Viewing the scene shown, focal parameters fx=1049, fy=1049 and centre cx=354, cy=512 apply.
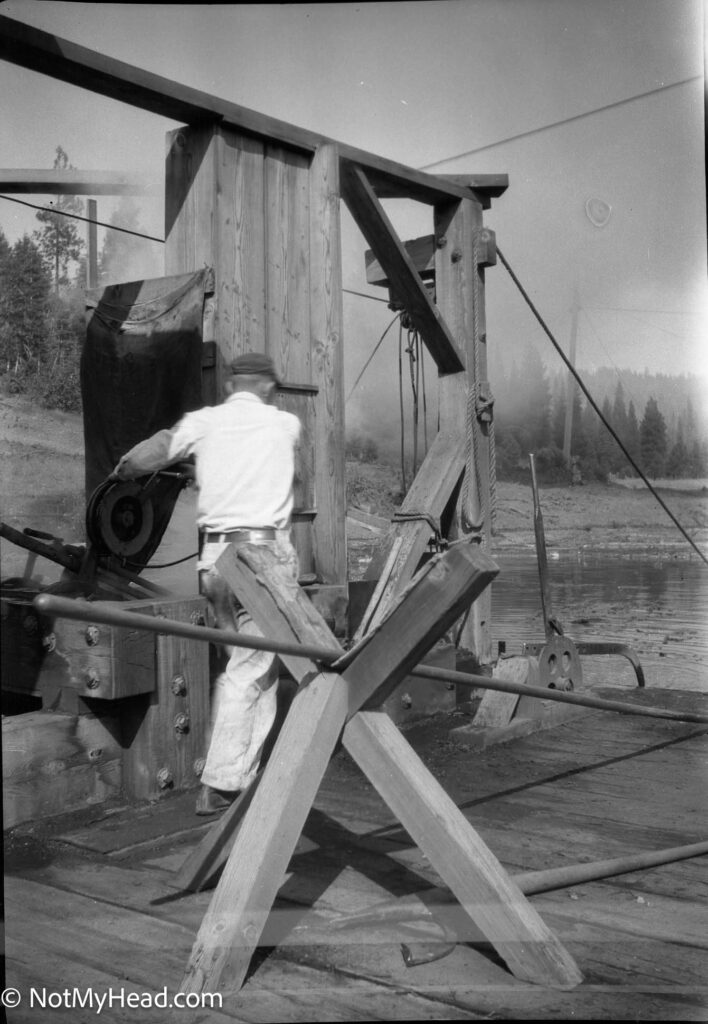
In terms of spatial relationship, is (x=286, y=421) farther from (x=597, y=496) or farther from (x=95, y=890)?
(x=597, y=496)

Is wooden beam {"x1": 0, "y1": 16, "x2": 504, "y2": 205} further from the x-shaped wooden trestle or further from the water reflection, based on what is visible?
the water reflection

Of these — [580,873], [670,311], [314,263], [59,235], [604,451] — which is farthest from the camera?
[604,451]

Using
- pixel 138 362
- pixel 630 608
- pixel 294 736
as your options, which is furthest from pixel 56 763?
pixel 630 608

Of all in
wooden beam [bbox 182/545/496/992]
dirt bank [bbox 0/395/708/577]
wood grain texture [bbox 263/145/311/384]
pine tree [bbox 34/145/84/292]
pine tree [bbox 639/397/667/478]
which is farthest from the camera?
dirt bank [bbox 0/395/708/577]

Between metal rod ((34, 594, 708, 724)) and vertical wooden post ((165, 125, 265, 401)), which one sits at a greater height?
vertical wooden post ((165, 125, 265, 401))

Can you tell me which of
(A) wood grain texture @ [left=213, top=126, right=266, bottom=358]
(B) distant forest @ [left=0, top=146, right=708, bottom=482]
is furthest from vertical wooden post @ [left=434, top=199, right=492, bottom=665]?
(B) distant forest @ [left=0, top=146, right=708, bottom=482]

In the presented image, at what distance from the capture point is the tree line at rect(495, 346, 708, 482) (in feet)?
73.0

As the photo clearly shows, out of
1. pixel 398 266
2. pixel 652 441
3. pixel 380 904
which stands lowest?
pixel 380 904

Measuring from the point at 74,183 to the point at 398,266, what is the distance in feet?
6.82

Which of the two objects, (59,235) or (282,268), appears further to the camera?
(59,235)

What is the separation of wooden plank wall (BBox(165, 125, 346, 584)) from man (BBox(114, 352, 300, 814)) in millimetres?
869

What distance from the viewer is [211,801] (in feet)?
13.1

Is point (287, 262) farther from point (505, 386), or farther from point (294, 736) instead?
point (505, 386)

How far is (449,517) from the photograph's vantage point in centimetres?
661
